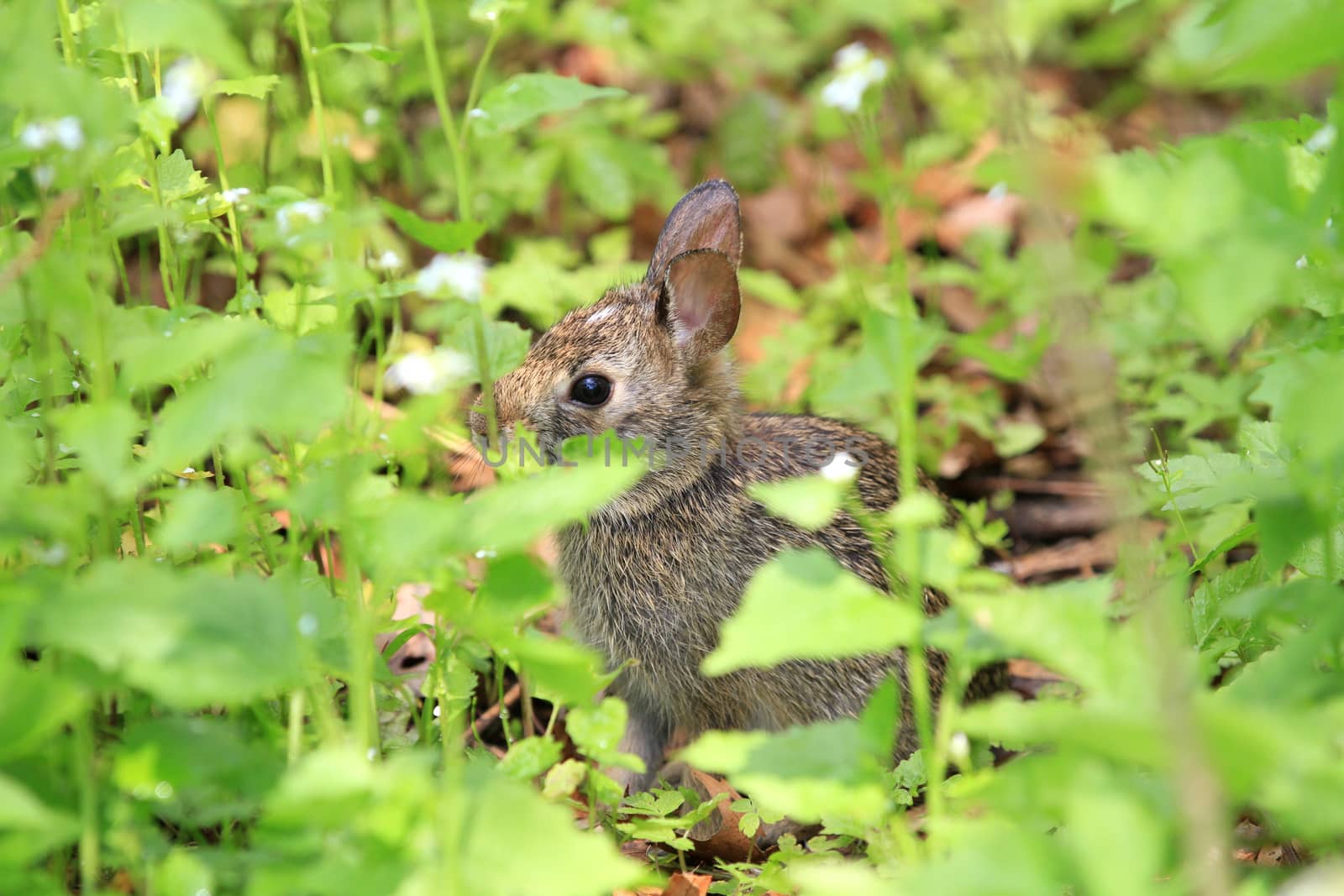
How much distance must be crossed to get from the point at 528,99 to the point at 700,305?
5.18 feet

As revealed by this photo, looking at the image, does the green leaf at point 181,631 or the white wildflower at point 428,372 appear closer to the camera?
the green leaf at point 181,631

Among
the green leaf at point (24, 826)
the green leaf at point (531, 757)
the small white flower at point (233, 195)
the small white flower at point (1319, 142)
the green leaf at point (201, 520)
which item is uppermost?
the small white flower at point (233, 195)

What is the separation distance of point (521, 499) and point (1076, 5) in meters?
6.75

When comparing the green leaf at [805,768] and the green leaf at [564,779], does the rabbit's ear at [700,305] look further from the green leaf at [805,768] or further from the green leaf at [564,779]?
the green leaf at [805,768]

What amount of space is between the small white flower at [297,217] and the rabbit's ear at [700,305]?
1605 millimetres

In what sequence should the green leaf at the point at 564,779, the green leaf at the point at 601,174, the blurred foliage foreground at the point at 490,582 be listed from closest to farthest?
the blurred foliage foreground at the point at 490,582 → the green leaf at the point at 564,779 → the green leaf at the point at 601,174

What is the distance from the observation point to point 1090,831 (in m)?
1.75

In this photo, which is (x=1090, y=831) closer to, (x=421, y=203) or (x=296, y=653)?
(x=296, y=653)

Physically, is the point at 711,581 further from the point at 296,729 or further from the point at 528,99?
the point at 296,729

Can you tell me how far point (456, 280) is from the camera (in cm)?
253

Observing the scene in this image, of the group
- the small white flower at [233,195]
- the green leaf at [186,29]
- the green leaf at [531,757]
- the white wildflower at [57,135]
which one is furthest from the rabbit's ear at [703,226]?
the green leaf at [186,29]

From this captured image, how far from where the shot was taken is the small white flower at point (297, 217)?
8.91ft

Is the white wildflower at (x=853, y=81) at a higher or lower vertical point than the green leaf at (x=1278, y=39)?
lower

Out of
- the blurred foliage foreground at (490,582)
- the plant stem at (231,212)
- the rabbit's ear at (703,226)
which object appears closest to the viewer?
the blurred foliage foreground at (490,582)
